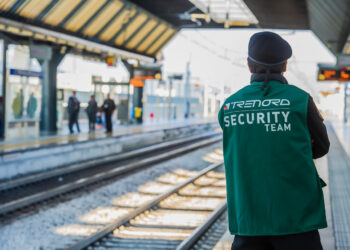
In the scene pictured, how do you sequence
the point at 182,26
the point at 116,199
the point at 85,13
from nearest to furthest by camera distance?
the point at 116,199, the point at 85,13, the point at 182,26

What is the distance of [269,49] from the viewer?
2.24m

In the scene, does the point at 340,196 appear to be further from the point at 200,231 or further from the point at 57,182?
the point at 57,182

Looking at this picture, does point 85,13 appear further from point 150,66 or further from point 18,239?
point 18,239

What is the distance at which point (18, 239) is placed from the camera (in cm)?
752

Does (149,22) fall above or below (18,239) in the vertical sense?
above

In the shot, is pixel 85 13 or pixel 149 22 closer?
pixel 85 13

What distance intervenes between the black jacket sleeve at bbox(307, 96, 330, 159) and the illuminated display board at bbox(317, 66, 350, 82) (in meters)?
20.7

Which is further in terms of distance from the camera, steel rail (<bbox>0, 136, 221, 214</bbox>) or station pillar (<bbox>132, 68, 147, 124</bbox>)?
station pillar (<bbox>132, 68, 147, 124</bbox>)

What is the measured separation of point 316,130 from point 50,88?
19417mm

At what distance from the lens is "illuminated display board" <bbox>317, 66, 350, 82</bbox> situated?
22.0m

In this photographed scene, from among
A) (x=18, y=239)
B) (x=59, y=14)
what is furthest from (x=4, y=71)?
(x=18, y=239)

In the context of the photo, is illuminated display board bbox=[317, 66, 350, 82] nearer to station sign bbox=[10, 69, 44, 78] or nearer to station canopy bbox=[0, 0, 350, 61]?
station canopy bbox=[0, 0, 350, 61]

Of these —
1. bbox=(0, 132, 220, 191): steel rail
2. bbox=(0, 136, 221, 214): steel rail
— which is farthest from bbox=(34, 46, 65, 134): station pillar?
bbox=(0, 136, 221, 214): steel rail

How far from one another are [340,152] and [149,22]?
12.2 m
